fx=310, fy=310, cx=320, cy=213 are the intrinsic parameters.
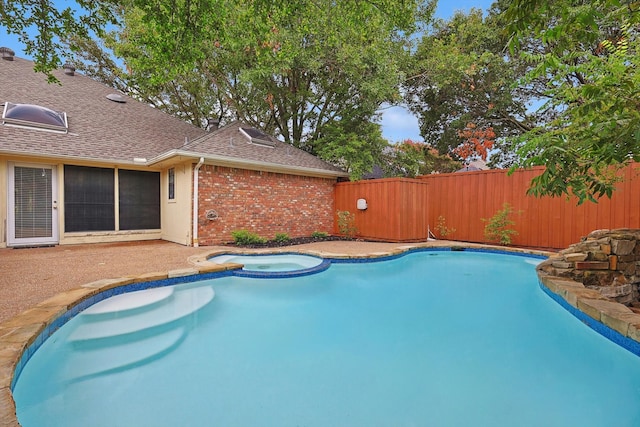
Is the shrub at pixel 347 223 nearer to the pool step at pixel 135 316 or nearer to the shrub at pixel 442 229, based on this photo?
the shrub at pixel 442 229

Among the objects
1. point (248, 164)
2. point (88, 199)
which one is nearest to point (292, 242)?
point (248, 164)

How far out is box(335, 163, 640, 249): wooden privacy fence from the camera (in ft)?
22.7

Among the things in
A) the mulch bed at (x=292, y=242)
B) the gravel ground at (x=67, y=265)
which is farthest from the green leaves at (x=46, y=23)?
the mulch bed at (x=292, y=242)

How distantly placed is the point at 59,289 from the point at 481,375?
4652mm

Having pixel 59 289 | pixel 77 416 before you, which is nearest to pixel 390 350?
pixel 77 416

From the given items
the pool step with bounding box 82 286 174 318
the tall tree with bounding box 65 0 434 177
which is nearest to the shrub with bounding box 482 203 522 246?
the tall tree with bounding box 65 0 434 177

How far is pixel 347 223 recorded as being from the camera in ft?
33.6

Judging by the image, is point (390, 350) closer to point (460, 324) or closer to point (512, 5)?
point (460, 324)

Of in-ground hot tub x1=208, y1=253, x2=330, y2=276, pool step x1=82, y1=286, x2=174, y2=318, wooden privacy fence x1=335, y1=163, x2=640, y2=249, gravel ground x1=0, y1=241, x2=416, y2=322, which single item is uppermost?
wooden privacy fence x1=335, y1=163, x2=640, y2=249

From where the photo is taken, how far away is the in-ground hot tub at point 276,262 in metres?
5.74

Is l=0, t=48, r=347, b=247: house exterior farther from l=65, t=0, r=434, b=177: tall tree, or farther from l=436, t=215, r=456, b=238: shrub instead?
l=436, t=215, r=456, b=238: shrub

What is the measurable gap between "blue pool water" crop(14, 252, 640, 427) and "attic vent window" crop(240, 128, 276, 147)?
250 inches

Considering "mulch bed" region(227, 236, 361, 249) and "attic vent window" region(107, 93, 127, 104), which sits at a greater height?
"attic vent window" region(107, 93, 127, 104)

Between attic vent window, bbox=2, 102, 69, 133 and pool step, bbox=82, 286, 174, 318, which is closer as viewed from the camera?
pool step, bbox=82, 286, 174, 318
